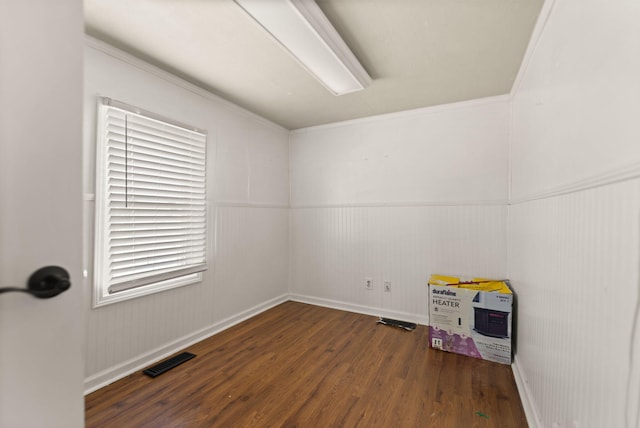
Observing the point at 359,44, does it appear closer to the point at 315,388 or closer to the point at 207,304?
the point at 315,388

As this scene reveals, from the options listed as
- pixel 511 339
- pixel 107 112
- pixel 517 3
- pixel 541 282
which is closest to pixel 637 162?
pixel 541 282

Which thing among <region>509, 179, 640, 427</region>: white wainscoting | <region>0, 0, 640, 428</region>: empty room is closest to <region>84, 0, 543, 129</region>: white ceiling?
<region>0, 0, 640, 428</region>: empty room

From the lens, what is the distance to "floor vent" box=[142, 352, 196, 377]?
79.3 inches

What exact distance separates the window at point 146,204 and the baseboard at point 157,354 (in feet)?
1.62

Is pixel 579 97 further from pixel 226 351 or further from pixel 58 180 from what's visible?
pixel 226 351

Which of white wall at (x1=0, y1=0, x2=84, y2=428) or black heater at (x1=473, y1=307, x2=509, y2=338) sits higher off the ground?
white wall at (x1=0, y1=0, x2=84, y2=428)

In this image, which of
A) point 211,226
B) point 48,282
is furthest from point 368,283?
point 48,282

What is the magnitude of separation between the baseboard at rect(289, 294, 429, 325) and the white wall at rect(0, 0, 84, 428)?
2877mm

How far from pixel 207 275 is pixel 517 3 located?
9.97ft

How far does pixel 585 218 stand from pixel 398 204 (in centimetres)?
214

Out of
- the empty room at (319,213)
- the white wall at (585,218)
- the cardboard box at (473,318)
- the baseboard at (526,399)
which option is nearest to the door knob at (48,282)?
the empty room at (319,213)

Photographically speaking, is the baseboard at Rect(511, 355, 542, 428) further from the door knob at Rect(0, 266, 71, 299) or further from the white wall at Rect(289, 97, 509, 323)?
the door knob at Rect(0, 266, 71, 299)

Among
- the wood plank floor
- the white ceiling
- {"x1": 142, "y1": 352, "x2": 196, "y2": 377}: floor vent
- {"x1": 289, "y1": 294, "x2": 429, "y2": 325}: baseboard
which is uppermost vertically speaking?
the white ceiling

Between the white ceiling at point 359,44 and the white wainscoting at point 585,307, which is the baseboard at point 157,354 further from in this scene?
the white wainscoting at point 585,307
